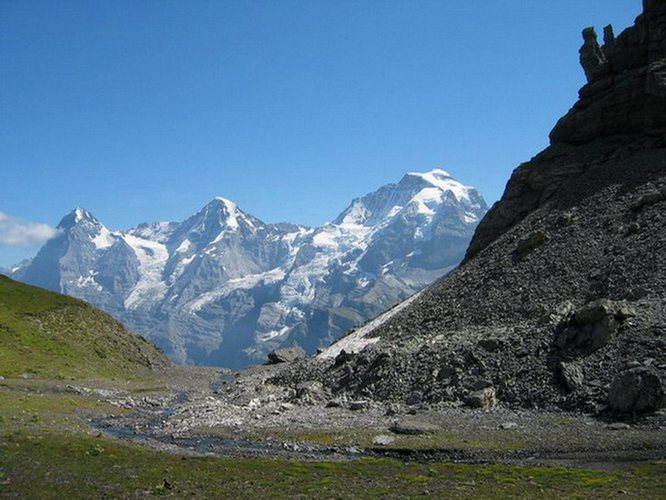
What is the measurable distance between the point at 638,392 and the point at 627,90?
81.0 metres

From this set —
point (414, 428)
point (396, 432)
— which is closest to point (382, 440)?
point (396, 432)

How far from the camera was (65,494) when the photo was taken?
34.7 meters

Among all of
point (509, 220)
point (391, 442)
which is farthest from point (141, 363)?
point (391, 442)

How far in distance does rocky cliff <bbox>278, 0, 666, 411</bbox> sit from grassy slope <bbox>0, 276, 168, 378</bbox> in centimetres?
4732

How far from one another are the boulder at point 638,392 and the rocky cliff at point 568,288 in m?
0.11

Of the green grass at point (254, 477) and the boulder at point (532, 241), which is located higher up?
the boulder at point (532, 241)

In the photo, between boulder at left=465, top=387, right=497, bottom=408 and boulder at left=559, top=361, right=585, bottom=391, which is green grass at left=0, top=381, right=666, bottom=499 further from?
boulder at left=465, top=387, right=497, bottom=408

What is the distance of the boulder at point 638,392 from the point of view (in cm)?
5681

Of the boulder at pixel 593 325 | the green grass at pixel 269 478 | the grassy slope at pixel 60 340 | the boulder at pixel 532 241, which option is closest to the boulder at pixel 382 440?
the green grass at pixel 269 478

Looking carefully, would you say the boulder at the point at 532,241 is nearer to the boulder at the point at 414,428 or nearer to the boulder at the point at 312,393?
the boulder at the point at 312,393

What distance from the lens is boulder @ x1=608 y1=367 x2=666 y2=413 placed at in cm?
5681

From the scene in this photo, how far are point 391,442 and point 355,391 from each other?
2501 centimetres

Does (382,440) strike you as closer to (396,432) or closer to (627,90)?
(396,432)

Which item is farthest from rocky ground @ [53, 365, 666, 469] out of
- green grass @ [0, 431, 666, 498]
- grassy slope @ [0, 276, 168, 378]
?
grassy slope @ [0, 276, 168, 378]
